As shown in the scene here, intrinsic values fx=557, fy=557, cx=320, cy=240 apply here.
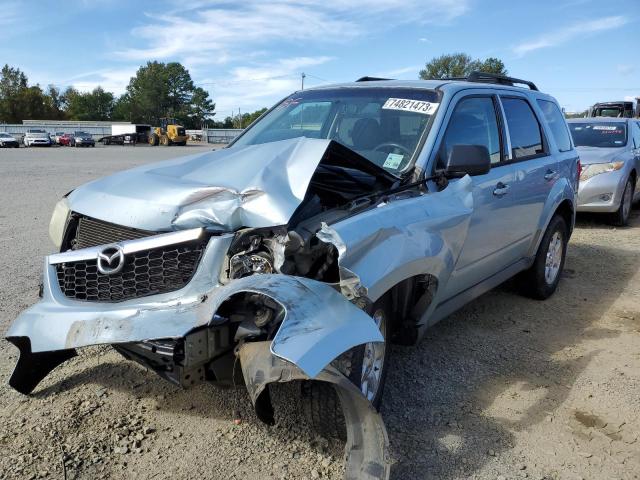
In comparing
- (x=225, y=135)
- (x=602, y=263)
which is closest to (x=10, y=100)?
(x=225, y=135)

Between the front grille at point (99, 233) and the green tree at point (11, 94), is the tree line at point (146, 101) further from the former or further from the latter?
the front grille at point (99, 233)

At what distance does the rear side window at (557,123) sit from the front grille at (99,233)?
13.8ft

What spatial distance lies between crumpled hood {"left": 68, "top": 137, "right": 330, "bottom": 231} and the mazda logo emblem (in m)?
0.14

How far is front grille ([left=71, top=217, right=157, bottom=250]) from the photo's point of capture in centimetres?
281

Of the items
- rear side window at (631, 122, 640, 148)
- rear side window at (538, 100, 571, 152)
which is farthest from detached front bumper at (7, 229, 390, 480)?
rear side window at (631, 122, 640, 148)

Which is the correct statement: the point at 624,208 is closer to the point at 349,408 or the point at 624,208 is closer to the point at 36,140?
the point at 349,408

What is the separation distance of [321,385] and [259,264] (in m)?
0.67

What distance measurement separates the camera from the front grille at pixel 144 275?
8.68 ft

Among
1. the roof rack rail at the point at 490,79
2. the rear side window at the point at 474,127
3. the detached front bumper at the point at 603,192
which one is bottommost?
the detached front bumper at the point at 603,192

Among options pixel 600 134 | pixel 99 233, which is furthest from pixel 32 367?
pixel 600 134

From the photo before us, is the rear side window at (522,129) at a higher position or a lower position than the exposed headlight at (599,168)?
higher

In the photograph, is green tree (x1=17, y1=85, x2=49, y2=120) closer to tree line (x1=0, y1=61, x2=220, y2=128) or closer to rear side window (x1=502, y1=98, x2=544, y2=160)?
tree line (x1=0, y1=61, x2=220, y2=128)

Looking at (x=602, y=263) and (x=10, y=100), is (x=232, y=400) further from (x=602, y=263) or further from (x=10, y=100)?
(x=10, y=100)

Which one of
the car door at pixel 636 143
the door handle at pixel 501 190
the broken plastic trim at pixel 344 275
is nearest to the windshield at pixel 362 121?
the door handle at pixel 501 190
